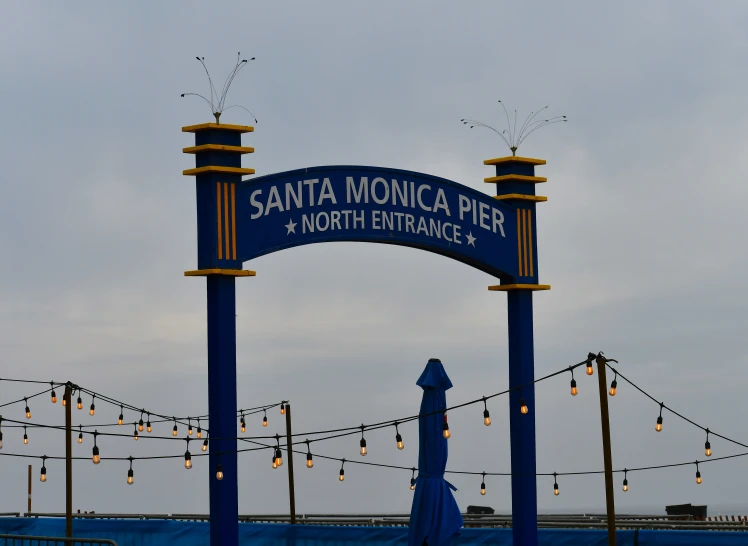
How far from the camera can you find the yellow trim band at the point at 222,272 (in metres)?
17.3

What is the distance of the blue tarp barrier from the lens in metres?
17.7

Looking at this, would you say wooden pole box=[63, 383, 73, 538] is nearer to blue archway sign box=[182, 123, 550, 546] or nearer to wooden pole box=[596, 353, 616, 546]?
blue archway sign box=[182, 123, 550, 546]

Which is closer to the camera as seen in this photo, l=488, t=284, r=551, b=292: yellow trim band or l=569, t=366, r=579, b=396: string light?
l=569, t=366, r=579, b=396: string light

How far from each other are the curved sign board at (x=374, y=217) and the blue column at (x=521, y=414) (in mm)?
563

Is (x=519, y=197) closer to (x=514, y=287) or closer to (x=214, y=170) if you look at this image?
(x=514, y=287)

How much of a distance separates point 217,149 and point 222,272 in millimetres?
1699

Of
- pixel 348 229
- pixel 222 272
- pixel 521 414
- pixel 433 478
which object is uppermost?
pixel 348 229

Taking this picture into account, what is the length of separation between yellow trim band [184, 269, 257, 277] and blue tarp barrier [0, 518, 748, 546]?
532 centimetres

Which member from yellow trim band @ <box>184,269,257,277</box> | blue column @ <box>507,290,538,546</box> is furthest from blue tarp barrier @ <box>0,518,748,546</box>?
yellow trim band @ <box>184,269,257,277</box>

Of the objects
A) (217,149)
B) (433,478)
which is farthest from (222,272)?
(433,478)

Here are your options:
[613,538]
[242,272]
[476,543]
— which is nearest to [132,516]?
[476,543]

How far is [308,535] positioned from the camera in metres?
21.1

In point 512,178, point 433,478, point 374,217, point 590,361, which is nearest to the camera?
point 590,361

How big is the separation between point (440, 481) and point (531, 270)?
3.96 meters
